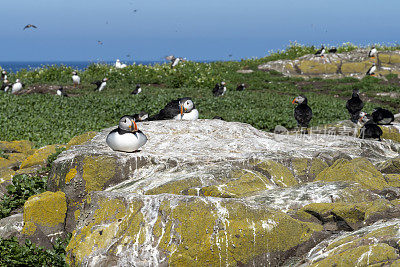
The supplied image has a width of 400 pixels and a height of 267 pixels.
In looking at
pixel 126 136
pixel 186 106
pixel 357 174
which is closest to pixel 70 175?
pixel 126 136

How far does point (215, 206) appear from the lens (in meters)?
5.05

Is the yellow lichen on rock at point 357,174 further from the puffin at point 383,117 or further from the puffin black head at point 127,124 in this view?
the puffin at point 383,117

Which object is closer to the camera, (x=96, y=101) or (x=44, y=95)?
(x=96, y=101)

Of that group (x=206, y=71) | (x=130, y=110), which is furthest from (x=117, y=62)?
(x=130, y=110)

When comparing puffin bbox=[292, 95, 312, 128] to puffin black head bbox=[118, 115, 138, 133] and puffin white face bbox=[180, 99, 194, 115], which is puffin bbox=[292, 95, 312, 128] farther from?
puffin black head bbox=[118, 115, 138, 133]

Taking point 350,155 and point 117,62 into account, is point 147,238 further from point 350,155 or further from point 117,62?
point 117,62

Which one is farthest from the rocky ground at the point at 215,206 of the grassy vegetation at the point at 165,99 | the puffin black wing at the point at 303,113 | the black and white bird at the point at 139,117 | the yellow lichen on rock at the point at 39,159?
the grassy vegetation at the point at 165,99

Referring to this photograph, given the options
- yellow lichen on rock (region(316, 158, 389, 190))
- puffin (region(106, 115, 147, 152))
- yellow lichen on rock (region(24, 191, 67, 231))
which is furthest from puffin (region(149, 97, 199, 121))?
yellow lichen on rock (region(24, 191, 67, 231))

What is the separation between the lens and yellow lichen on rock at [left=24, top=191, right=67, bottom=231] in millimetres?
6352

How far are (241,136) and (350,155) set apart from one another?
2.48 metres

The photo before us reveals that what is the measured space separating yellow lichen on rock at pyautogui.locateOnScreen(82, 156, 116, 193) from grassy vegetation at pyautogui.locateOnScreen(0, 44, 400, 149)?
6.18 meters

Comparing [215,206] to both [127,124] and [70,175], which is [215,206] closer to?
[127,124]

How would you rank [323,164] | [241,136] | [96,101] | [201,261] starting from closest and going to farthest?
[201,261], [323,164], [241,136], [96,101]

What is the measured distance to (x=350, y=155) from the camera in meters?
8.57
